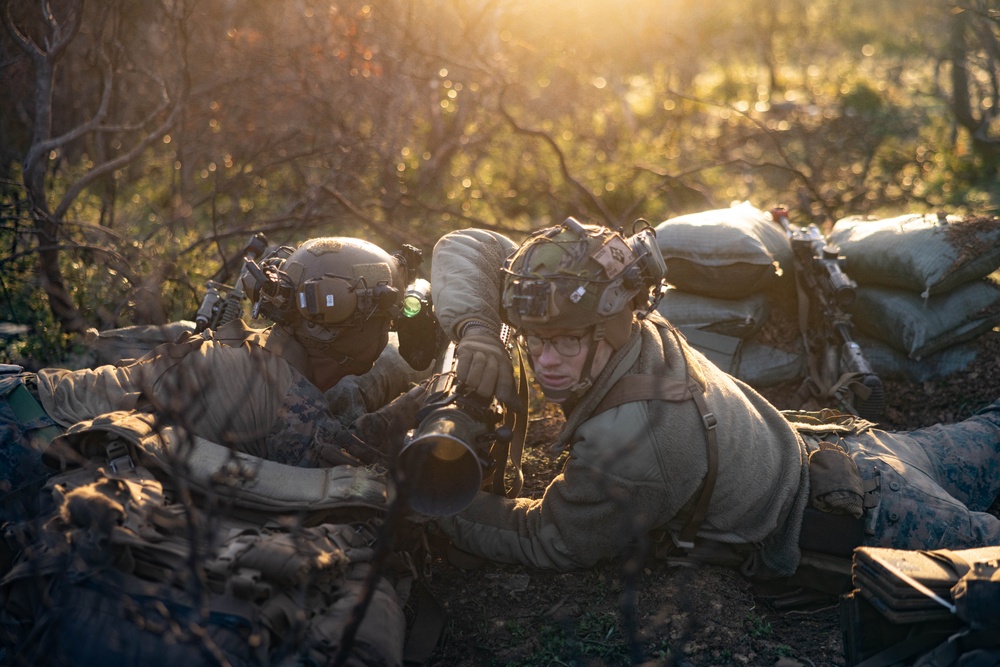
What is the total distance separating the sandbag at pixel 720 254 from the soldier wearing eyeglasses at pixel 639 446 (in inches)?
60.0

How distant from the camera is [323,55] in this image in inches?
368

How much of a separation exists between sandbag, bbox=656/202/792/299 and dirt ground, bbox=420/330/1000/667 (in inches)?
81.7

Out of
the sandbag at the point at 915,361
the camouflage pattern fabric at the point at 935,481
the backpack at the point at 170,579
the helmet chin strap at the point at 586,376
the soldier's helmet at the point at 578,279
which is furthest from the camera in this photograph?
the sandbag at the point at 915,361

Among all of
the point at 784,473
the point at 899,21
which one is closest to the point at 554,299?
the point at 784,473

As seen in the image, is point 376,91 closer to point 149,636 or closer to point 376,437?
point 376,437

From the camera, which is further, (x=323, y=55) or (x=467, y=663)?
(x=323, y=55)

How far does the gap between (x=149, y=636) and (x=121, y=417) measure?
94 centimetres

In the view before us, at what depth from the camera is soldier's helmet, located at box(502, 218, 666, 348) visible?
10.0 ft

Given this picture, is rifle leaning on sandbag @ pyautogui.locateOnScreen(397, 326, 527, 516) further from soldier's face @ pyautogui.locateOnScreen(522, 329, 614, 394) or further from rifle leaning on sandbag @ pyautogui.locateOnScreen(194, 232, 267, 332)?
rifle leaning on sandbag @ pyautogui.locateOnScreen(194, 232, 267, 332)

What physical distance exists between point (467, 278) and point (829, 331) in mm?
2785

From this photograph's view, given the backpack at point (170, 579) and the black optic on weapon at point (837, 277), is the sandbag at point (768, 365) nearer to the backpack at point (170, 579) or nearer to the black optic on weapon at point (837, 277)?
the black optic on weapon at point (837, 277)

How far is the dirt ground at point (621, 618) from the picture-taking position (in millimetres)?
3227

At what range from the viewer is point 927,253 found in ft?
16.8

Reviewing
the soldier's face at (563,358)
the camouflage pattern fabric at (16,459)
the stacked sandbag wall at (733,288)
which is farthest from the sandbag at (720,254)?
the camouflage pattern fabric at (16,459)
